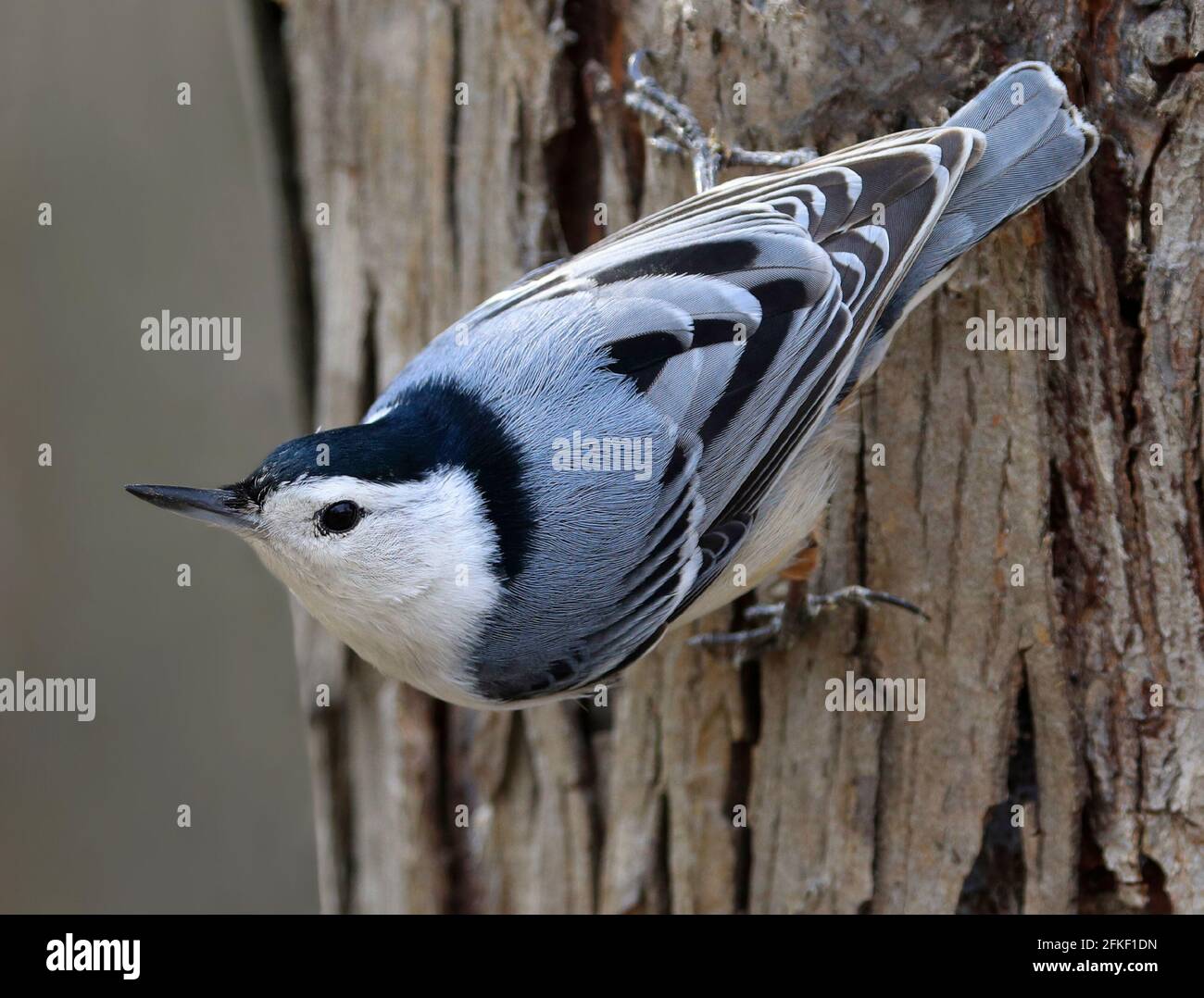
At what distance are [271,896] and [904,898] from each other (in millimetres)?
1316

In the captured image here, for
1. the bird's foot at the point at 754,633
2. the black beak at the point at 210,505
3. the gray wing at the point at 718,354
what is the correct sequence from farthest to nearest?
the bird's foot at the point at 754,633, the gray wing at the point at 718,354, the black beak at the point at 210,505

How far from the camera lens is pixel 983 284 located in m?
1.70

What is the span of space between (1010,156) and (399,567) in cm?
106

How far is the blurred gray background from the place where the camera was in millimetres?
2008

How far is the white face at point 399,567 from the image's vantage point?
5.08 feet

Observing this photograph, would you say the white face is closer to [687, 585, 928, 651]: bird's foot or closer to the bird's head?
the bird's head

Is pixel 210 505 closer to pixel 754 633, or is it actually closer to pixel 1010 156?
pixel 754 633

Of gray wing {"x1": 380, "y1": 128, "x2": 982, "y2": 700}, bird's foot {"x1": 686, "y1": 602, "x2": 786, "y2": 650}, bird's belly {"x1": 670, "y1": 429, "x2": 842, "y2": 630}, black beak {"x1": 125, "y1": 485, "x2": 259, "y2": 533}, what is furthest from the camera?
bird's foot {"x1": 686, "y1": 602, "x2": 786, "y2": 650}

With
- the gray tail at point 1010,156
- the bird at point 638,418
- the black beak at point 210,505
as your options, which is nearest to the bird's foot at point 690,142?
the bird at point 638,418

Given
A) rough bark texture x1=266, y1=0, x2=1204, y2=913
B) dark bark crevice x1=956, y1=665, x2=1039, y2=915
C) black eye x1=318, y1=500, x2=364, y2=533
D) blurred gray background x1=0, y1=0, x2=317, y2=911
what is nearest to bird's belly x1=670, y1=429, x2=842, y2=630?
rough bark texture x1=266, y1=0, x2=1204, y2=913

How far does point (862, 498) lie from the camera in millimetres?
1825

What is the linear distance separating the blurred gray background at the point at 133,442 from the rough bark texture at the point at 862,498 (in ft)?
0.46

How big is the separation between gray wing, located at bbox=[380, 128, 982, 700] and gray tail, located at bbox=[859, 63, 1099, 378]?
0.07 m

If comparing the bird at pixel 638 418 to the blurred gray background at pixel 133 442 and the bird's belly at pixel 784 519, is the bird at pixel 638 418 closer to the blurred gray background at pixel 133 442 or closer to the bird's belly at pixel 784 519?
the bird's belly at pixel 784 519
